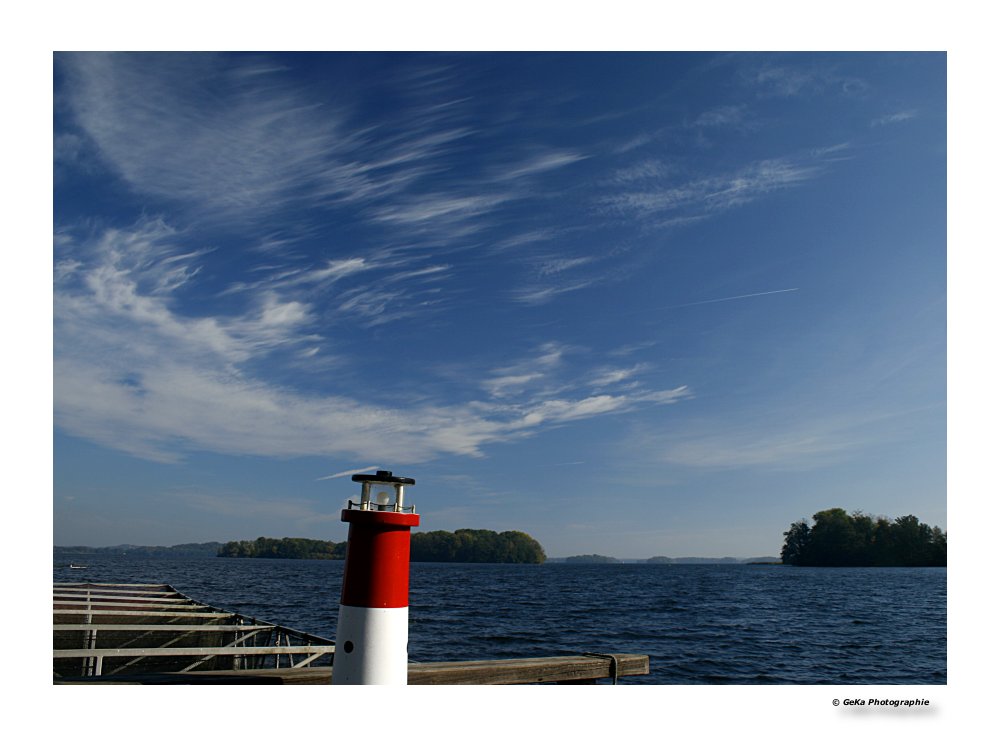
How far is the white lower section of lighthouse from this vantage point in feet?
21.2

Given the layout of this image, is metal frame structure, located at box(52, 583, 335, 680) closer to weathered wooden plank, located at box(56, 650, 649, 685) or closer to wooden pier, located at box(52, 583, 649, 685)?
wooden pier, located at box(52, 583, 649, 685)

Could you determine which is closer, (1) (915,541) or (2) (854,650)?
(2) (854,650)

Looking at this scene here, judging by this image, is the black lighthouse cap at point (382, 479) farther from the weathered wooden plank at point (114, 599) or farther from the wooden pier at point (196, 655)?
the weathered wooden plank at point (114, 599)

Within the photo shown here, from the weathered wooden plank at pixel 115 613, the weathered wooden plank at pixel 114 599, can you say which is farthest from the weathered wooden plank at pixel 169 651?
the weathered wooden plank at pixel 114 599

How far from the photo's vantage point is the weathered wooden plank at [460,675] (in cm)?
777

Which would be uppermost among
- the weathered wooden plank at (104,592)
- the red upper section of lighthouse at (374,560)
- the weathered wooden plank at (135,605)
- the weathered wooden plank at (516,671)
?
the red upper section of lighthouse at (374,560)

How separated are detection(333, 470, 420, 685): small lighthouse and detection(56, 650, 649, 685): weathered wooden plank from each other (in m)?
1.25

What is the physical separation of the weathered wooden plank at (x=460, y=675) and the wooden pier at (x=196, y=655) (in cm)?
1

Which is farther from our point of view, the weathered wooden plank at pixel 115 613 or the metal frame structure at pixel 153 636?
the weathered wooden plank at pixel 115 613

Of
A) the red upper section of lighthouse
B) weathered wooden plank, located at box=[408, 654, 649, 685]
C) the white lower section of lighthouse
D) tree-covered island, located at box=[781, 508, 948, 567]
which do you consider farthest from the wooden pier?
tree-covered island, located at box=[781, 508, 948, 567]
